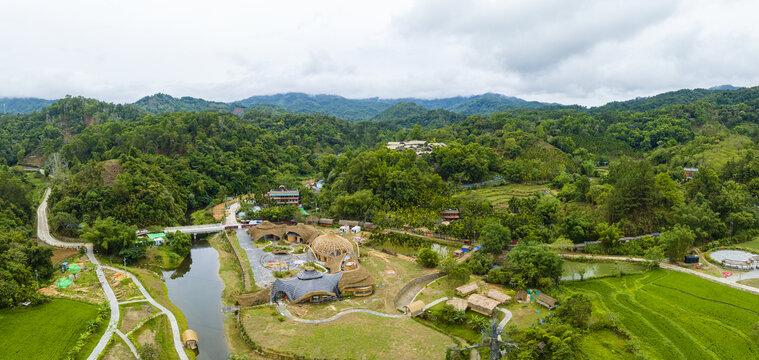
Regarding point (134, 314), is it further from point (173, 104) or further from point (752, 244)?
point (173, 104)

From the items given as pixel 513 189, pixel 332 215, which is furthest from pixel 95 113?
pixel 513 189

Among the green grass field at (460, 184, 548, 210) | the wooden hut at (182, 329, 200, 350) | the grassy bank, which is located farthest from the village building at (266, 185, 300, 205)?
the wooden hut at (182, 329, 200, 350)

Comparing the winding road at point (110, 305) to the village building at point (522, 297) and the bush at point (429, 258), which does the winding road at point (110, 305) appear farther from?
the village building at point (522, 297)

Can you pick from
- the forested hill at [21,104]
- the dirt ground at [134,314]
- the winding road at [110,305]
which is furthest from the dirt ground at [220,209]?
the forested hill at [21,104]

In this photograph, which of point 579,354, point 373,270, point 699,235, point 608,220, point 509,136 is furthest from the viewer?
point 509,136

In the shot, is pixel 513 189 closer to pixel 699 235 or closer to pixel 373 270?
pixel 699 235
